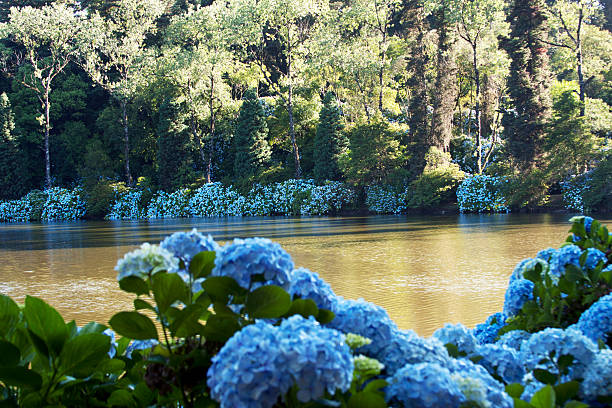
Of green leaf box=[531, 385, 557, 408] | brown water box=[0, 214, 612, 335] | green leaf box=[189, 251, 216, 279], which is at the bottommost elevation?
brown water box=[0, 214, 612, 335]

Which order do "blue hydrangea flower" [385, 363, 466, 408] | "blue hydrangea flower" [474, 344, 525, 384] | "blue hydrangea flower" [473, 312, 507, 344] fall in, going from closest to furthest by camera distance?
"blue hydrangea flower" [385, 363, 466, 408] → "blue hydrangea flower" [474, 344, 525, 384] → "blue hydrangea flower" [473, 312, 507, 344]

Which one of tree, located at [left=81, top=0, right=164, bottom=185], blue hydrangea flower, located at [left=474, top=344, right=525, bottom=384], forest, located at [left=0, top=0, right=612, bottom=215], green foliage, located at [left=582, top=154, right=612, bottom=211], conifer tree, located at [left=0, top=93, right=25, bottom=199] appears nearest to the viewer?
blue hydrangea flower, located at [left=474, top=344, right=525, bottom=384]

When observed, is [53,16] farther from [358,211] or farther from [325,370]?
[325,370]

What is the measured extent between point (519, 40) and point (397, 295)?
17.1 metres

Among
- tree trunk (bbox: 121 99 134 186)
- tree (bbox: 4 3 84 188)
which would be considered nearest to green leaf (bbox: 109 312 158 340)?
tree trunk (bbox: 121 99 134 186)

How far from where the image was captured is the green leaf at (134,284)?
4.04ft

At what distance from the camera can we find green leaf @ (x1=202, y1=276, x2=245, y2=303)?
3.94ft

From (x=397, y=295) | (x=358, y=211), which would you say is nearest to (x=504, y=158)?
(x=358, y=211)

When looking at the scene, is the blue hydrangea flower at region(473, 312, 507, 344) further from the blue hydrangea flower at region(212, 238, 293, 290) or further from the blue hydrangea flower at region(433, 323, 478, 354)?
the blue hydrangea flower at region(212, 238, 293, 290)

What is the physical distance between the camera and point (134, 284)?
4.07 ft

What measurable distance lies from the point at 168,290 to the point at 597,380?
3.39 ft

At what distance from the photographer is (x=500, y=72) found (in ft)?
76.4

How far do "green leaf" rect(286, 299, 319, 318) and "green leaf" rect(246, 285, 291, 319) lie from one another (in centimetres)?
5

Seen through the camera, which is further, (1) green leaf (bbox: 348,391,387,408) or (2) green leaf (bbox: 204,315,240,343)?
(2) green leaf (bbox: 204,315,240,343)
